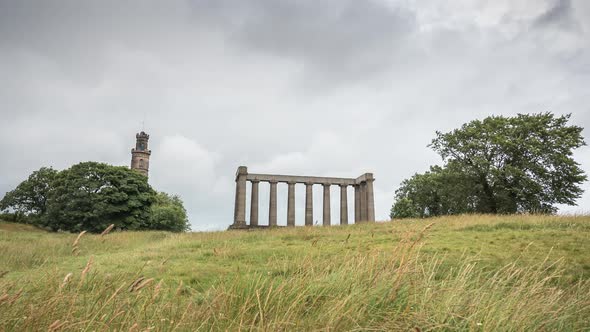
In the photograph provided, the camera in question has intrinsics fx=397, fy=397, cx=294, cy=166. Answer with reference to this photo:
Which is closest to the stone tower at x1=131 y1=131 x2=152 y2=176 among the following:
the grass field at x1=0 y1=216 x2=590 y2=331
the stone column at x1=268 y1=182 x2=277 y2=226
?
the stone column at x1=268 y1=182 x2=277 y2=226

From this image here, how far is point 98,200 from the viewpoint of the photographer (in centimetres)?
4347

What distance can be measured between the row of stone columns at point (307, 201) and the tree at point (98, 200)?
12058mm

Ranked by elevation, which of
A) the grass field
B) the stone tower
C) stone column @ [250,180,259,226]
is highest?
the stone tower

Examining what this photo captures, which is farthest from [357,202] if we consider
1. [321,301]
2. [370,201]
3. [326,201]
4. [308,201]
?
[321,301]

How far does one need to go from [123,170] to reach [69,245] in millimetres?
31711

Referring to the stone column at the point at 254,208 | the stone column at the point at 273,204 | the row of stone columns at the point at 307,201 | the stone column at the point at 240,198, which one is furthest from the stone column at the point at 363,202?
the stone column at the point at 240,198

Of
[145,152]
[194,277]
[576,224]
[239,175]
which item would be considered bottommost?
[194,277]

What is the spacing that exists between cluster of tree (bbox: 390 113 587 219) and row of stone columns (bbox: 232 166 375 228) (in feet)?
26.3

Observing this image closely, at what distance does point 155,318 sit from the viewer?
10.3 feet

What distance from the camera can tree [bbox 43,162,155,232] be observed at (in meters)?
43.0

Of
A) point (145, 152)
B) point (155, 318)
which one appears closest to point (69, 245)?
point (155, 318)

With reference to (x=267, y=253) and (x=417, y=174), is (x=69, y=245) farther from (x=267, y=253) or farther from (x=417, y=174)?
(x=417, y=174)

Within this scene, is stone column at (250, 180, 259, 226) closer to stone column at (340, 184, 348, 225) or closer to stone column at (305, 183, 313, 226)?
stone column at (305, 183, 313, 226)

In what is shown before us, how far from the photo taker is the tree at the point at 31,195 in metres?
56.7
